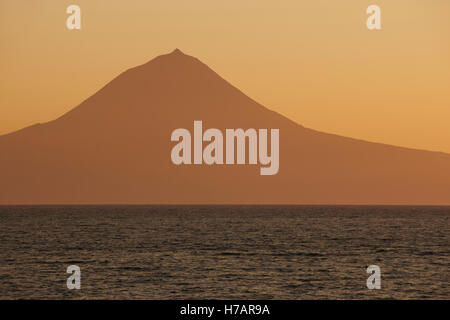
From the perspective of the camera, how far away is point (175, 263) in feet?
205

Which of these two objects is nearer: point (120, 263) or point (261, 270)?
point (261, 270)

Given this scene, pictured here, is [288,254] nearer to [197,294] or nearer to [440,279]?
[440,279]

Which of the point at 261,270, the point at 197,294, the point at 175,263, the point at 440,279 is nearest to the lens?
the point at 197,294

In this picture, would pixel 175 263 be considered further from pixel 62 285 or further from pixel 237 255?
pixel 62 285

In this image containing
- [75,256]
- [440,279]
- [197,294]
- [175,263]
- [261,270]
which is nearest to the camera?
[197,294]
